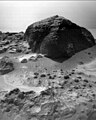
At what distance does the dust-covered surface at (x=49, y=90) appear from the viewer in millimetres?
7820

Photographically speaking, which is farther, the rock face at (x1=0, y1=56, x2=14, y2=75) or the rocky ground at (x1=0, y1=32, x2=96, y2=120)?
the rock face at (x1=0, y1=56, x2=14, y2=75)

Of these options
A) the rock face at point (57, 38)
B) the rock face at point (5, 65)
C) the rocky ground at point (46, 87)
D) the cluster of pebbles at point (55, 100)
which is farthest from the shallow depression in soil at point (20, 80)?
the rock face at point (57, 38)

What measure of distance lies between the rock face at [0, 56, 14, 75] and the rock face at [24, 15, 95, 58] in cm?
176

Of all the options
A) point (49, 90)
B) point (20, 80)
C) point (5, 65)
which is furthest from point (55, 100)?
point (5, 65)

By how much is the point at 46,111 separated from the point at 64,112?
0.59m

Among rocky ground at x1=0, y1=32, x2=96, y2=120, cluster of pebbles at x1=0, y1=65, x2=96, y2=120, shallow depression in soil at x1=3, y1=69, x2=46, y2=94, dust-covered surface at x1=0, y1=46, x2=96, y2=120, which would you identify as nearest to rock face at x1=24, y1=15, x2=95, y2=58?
rocky ground at x1=0, y1=32, x2=96, y2=120

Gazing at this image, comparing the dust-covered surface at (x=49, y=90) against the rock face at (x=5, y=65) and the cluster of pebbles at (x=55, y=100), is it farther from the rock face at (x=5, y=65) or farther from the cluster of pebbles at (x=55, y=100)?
the rock face at (x=5, y=65)

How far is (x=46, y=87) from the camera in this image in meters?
8.88

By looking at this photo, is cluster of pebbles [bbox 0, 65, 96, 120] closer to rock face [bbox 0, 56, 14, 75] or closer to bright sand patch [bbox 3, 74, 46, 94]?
bright sand patch [bbox 3, 74, 46, 94]

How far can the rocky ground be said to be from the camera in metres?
7.84

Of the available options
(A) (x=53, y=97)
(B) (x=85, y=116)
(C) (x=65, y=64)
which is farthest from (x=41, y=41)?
(B) (x=85, y=116)

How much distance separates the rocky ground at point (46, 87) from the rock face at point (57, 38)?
408mm

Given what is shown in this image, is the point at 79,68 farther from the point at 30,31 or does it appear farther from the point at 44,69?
the point at 30,31

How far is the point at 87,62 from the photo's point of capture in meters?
11.1
